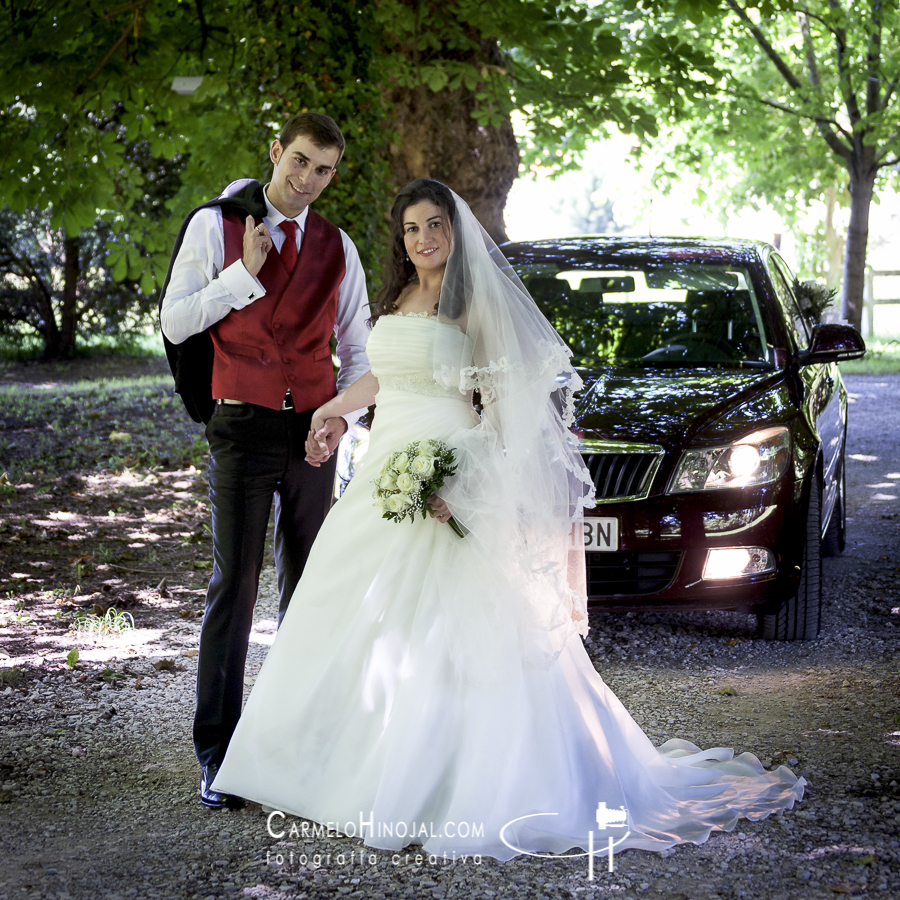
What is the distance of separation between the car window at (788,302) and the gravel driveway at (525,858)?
1567mm

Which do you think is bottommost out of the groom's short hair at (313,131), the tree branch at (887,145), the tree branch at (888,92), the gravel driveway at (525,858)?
the gravel driveway at (525,858)

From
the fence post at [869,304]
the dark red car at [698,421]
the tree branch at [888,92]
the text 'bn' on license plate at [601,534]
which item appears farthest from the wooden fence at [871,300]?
the text 'bn' on license plate at [601,534]

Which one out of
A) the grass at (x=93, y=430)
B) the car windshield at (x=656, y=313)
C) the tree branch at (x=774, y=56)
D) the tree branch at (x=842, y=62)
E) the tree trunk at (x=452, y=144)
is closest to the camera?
the car windshield at (x=656, y=313)

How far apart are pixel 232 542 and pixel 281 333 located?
0.75 m

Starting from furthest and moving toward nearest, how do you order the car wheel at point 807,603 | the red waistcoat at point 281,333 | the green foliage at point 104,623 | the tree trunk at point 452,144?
the tree trunk at point 452,144, the green foliage at point 104,623, the car wheel at point 807,603, the red waistcoat at point 281,333

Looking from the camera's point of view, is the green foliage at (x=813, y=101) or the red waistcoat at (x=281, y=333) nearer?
the red waistcoat at (x=281, y=333)

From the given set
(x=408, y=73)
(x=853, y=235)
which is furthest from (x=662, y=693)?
(x=853, y=235)

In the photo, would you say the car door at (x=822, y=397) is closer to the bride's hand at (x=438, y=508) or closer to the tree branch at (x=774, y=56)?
the bride's hand at (x=438, y=508)

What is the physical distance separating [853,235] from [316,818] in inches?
678

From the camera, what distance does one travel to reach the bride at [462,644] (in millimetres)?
3447

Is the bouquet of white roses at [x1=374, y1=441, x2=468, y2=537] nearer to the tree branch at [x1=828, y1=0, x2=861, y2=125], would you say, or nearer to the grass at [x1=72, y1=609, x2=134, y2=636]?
the grass at [x1=72, y1=609, x2=134, y2=636]

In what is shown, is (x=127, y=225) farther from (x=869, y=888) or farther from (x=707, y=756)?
(x=869, y=888)

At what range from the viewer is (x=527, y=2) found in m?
8.95

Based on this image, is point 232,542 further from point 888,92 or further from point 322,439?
point 888,92
